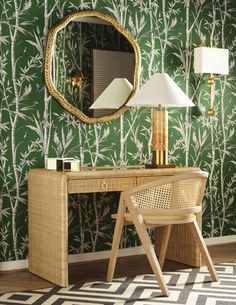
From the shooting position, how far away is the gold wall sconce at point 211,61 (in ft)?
15.1

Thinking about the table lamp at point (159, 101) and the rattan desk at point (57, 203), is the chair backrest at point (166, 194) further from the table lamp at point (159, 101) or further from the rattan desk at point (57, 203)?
the table lamp at point (159, 101)

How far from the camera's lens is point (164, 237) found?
4020 millimetres

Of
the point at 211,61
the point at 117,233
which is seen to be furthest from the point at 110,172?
the point at 211,61

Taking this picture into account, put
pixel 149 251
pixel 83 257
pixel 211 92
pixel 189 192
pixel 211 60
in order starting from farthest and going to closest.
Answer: pixel 211 92 → pixel 211 60 → pixel 83 257 → pixel 189 192 → pixel 149 251

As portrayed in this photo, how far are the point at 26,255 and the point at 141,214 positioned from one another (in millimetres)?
996

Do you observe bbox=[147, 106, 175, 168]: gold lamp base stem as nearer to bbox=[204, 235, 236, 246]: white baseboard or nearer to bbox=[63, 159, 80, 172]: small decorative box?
bbox=[63, 159, 80, 172]: small decorative box

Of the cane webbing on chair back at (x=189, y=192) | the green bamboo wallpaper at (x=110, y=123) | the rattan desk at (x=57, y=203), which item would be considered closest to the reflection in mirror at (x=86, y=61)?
the green bamboo wallpaper at (x=110, y=123)

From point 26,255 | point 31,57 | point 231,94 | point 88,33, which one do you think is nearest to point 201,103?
point 231,94

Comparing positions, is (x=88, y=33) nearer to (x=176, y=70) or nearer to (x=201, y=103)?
(x=176, y=70)

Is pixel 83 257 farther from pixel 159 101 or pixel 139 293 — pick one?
pixel 159 101

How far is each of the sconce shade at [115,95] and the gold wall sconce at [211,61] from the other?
1.99 ft

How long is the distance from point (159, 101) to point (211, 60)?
0.83 meters

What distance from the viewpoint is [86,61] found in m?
4.20

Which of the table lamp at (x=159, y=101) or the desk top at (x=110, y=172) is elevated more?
the table lamp at (x=159, y=101)
